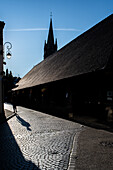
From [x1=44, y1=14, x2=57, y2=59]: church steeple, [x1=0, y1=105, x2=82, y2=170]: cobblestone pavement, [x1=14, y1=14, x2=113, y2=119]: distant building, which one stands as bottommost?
[x1=0, y1=105, x2=82, y2=170]: cobblestone pavement

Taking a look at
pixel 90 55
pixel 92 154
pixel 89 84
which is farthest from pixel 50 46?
pixel 92 154

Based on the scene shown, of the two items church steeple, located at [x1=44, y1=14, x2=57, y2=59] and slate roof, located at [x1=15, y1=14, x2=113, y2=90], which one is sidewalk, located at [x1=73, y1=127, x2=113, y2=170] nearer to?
slate roof, located at [x1=15, y1=14, x2=113, y2=90]

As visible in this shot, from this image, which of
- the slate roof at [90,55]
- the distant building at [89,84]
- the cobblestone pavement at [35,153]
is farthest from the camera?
the slate roof at [90,55]

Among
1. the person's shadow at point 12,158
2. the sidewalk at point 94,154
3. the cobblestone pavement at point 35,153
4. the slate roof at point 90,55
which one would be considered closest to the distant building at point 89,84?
the slate roof at point 90,55

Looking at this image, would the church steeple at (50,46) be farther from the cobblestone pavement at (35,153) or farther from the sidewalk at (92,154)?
the sidewalk at (92,154)

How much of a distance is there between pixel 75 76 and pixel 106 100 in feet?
8.98

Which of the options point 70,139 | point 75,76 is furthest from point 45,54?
point 70,139

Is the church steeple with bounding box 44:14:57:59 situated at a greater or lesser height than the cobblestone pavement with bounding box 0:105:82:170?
greater

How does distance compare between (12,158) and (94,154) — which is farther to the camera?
(94,154)

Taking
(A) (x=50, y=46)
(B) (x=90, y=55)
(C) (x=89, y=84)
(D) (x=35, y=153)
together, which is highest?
(A) (x=50, y=46)

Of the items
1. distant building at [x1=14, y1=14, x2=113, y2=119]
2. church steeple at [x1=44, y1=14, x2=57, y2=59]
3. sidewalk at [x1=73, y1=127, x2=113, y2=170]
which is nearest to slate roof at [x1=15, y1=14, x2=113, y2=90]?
distant building at [x1=14, y1=14, x2=113, y2=119]

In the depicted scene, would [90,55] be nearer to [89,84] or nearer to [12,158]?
[89,84]

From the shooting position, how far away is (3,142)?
5.93 m

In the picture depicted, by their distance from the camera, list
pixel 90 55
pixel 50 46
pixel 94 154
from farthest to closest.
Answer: pixel 50 46
pixel 90 55
pixel 94 154
